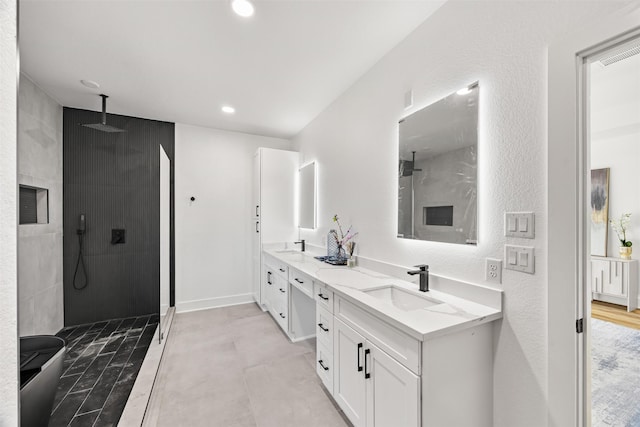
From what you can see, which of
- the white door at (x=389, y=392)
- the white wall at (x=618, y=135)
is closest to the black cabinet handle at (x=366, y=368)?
the white door at (x=389, y=392)

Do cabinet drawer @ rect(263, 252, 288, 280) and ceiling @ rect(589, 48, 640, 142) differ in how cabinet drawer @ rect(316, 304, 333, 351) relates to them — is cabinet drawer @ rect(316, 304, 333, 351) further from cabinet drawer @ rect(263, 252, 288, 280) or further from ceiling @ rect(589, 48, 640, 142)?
ceiling @ rect(589, 48, 640, 142)

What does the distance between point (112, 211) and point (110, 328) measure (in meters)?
1.38

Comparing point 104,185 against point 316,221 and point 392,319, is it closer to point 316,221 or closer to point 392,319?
point 316,221

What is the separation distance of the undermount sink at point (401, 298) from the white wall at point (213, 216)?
8.57ft

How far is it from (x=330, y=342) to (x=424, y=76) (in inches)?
75.4

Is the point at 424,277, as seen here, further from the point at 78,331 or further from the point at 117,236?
the point at 78,331

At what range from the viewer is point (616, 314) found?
3000 millimetres

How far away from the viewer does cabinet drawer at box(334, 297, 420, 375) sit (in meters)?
1.13

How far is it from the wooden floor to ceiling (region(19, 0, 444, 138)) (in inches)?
143

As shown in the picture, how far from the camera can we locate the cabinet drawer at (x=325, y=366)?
1798mm

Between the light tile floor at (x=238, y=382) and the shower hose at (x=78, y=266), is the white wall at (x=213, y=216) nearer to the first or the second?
the light tile floor at (x=238, y=382)

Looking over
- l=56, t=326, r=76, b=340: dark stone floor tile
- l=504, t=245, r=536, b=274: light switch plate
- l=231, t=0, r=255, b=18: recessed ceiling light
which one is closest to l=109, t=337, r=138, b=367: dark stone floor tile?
l=56, t=326, r=76, b=340: dark stone floor tile

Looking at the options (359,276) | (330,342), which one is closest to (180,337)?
(330,342)

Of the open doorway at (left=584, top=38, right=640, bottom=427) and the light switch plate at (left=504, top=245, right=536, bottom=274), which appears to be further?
the open doorway at (left=584, top=38, right=640, bottom=427)
